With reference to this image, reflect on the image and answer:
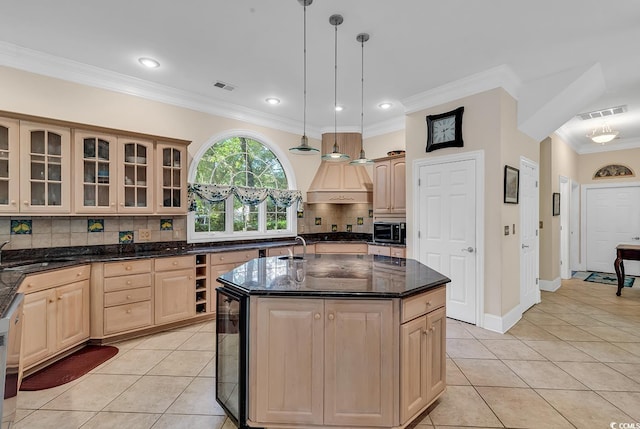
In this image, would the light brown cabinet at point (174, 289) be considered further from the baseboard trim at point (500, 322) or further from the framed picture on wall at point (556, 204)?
the framed picture on wall at point (556, 204)

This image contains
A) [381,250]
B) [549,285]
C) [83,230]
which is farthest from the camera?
[549,285]

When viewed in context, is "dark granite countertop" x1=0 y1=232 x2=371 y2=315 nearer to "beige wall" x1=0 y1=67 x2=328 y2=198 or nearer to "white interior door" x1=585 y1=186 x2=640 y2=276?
"beige wall" x1=0 y1=67 x2=328 y2=198

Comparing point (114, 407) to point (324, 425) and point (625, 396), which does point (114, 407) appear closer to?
point (324, 425)

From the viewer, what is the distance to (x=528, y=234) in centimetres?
415

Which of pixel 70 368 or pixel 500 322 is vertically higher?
pixel 500 322

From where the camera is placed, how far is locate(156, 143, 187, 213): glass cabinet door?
3611 millimetres

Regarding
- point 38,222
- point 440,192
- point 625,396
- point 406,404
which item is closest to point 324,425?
point 406,404

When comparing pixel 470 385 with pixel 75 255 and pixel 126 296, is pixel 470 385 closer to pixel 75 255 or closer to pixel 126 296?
pixel 126 296

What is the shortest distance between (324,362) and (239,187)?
3.31m

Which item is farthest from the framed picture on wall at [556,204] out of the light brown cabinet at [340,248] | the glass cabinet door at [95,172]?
the glass cabinet door at [95,172]

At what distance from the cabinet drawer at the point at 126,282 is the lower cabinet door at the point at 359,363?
245 cm

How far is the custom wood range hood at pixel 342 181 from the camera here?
5.19 m

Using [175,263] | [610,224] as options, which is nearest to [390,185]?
[175,263]

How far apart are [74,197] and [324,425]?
3150 millimetres
